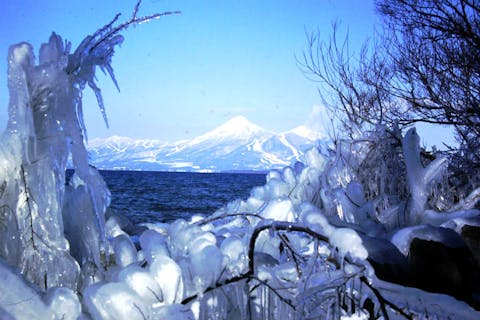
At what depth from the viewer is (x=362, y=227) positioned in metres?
3.61

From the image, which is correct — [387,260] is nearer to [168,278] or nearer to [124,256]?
[168,278]

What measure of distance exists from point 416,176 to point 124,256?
8.70ft

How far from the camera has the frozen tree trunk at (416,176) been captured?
12.3 feet

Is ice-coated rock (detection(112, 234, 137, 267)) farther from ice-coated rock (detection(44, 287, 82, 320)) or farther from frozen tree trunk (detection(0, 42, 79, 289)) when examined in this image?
ice-coated rock (detection(44, 287, 82, 320))

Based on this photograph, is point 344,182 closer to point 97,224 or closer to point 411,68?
point 411,68

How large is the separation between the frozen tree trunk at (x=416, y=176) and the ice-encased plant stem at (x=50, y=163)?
2525 millimetres

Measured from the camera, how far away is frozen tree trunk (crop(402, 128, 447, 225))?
3738 millimetres

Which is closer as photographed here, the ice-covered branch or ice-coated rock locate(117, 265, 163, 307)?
ice-coated rock locate(117, 265, 163, 307)

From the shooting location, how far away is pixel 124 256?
8.07ft

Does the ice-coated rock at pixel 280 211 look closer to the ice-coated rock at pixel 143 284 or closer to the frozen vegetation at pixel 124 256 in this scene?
the frozen vegetation at pixel 124 256

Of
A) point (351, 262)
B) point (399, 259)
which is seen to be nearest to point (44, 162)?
point (351, 262)

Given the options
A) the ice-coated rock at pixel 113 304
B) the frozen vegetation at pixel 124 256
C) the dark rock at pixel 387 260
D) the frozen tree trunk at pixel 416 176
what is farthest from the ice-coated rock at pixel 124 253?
the frozen tree trunk at pixel 416 176

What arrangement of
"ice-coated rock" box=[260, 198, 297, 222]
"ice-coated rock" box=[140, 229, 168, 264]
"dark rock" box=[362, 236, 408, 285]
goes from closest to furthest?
1. "ice-coated rock" box=[140, 229, 168, 264]
2. "dark rock" box=[362, 236, 408, 285]
3. "ice-coated rock" box=[260, 198, 297, 222]

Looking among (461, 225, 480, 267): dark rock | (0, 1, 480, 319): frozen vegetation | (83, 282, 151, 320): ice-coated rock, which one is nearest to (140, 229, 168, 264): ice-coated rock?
(0, 1, 480, 319): frozen vegetation
